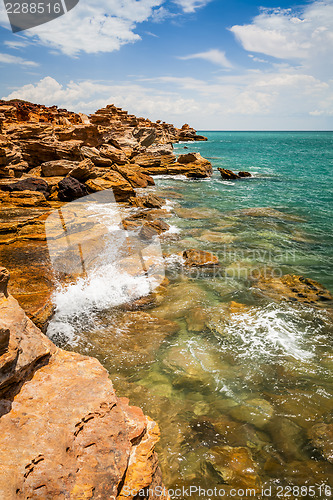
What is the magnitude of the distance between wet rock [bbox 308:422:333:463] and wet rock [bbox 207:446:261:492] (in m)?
1.09

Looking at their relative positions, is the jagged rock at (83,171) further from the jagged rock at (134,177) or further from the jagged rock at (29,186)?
the jagged rock at (134,177)

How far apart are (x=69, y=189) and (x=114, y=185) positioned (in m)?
3.26

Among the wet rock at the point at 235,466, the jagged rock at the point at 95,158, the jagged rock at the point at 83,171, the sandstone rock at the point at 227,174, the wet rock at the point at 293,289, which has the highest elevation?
the jagged rock at the point at 95,158

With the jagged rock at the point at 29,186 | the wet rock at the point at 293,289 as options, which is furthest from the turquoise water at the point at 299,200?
the jagged rock at the point at 29,186

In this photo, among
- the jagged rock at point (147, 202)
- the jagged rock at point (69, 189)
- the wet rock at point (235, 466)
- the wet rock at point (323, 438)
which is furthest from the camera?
the jagged rock at point (147, 202)

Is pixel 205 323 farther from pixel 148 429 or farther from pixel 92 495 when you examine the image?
pixel 92 495

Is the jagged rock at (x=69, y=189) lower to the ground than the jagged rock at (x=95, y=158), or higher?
lower

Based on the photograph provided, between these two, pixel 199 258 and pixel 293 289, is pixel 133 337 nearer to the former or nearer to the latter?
pixel 199 258

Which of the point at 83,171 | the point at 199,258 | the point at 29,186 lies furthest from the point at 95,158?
the point at 199,258

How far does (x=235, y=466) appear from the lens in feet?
12.4

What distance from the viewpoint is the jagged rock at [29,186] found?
12.8m

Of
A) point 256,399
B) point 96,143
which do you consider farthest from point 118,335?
point 96,143

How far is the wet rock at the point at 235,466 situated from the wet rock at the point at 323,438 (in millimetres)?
1086

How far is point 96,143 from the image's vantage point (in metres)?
25.5
